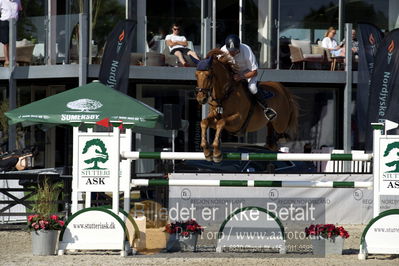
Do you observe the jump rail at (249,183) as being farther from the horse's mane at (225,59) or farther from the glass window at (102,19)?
the glass window at (102,19)

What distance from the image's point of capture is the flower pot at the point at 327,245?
512 inches

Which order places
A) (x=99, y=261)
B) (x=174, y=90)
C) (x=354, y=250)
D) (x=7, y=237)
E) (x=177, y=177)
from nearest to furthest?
(x=99, y=261), (x=354, y=250), (x=7, y=237), (x=177, y=177), (x=174, y=90)

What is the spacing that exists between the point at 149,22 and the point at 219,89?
12302 millimetres

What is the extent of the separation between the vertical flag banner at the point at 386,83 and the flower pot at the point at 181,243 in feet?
30.4

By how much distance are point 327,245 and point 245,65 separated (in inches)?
110

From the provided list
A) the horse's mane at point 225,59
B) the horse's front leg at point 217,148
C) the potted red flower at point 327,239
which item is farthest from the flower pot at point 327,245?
the horse's mane at point 225,59

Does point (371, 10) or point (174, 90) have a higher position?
point (371, 10)

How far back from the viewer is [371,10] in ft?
89.5

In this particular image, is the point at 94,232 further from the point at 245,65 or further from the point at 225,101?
the point at 245,65

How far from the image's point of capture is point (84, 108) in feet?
56.9

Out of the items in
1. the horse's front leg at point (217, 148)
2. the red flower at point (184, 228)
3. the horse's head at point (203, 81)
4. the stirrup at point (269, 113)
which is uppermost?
the horse's head at point (203, 81)

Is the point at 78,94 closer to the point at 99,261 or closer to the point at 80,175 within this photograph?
the point at 80,175

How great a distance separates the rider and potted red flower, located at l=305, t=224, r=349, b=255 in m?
1.78

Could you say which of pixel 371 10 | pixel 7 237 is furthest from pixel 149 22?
pixel 7 237
